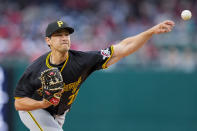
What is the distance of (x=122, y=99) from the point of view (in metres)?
10.7

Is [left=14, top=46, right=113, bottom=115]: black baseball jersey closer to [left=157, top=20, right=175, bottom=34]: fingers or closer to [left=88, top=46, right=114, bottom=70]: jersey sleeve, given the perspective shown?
[left=88, top=46, right=114, bottom=70]: jersey sleeve

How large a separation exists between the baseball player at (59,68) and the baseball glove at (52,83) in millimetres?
221

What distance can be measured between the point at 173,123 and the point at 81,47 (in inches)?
127

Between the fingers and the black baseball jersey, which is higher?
the fingers

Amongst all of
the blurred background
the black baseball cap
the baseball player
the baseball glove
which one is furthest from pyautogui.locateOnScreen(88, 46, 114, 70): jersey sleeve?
the blurred background

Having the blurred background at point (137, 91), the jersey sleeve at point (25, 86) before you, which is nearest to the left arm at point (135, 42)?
the jersey sleeve at point (25, 86)

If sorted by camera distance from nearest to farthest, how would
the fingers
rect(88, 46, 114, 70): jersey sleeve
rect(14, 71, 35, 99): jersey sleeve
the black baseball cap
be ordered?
1. the fingers
2. the black baseball cap
3. rect(14, 71, 35, 99): jersey sleeve
4. rect(88, 46, 114, 70): jersey sleeve

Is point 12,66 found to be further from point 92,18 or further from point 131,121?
point 92,18

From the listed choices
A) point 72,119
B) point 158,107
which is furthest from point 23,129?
point 158,107

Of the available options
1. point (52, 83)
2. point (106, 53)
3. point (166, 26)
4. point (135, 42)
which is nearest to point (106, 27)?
point (106, 53)

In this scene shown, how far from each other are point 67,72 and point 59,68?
125 mm

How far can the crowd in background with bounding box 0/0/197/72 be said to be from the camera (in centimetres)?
1077

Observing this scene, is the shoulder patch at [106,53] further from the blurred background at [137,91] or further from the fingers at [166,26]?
the blurred background at [137,91]

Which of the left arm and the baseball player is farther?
the baseball player
